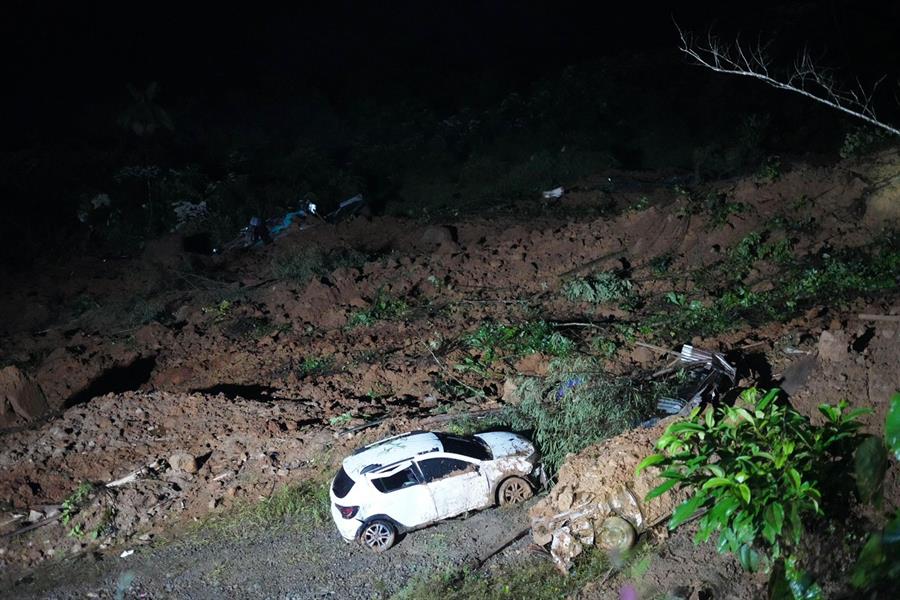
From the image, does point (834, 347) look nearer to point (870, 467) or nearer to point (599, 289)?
point (599, 289)

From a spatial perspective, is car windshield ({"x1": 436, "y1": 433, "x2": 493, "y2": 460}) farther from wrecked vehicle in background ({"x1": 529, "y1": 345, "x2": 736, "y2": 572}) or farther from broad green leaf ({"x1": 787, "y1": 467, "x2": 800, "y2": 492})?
broad green leaf ({"x1": 787, "y1": 467, "x2": 800, "y2": 492})

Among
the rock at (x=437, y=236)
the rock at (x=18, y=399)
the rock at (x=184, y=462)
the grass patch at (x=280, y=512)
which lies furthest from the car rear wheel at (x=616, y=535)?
the rock at (x=437, y=236)

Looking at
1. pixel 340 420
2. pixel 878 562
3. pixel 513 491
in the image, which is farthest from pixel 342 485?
pixel 878 562

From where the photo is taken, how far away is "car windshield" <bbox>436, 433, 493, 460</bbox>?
9.12 meters

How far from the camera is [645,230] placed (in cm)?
1602

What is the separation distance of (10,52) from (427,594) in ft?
122

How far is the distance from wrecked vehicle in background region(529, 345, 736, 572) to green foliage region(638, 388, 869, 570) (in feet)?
6.68

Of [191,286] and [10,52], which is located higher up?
[10,52]

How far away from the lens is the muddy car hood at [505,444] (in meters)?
9.26

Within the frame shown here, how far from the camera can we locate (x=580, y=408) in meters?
9.45

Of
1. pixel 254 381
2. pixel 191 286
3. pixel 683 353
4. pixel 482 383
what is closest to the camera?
pixel 683 353

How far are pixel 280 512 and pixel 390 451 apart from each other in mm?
1934

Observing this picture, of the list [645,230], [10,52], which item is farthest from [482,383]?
[10,52]

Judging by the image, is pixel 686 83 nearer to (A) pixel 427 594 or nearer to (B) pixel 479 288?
(B) pixel 479 288
